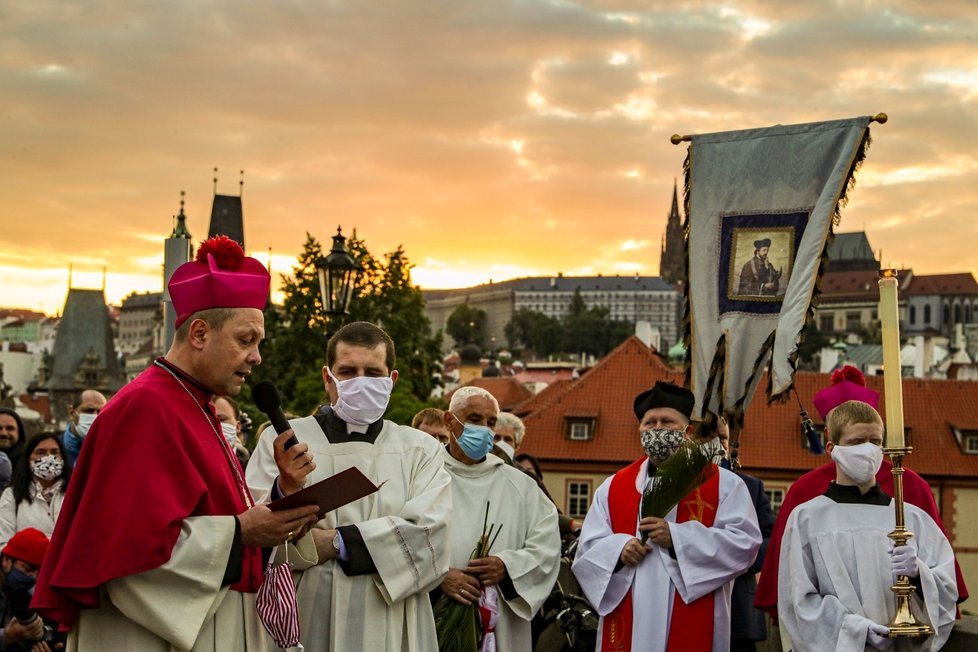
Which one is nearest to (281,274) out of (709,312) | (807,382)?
(807,382)

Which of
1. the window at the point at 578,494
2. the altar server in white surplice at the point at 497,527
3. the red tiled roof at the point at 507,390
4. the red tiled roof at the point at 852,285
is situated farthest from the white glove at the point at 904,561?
the red tiled roof at the point at 852,285

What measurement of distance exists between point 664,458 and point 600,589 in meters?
0.76

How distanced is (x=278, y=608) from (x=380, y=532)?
86 centimetres

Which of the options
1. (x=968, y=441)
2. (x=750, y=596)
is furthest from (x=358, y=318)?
(x=750, y=596)

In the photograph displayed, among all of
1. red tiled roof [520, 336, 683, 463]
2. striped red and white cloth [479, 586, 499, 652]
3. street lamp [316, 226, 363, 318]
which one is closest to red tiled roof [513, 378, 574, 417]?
red tiled roof [520, 336, 683, 463]

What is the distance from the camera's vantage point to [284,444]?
169 inches

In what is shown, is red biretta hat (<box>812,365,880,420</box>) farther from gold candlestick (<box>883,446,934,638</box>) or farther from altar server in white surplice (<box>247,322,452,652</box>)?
altar server in white surplice (<box>247,322,452,652</box>)

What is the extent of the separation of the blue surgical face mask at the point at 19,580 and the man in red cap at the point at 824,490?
158 inches

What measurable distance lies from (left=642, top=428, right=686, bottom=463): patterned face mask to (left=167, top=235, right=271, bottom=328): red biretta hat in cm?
255

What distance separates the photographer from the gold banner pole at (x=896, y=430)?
4691mm

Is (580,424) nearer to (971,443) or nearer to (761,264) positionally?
(971,443)

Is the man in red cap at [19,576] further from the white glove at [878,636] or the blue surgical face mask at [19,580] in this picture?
the white glove at [878,636]

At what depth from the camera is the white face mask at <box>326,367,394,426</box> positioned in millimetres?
5344

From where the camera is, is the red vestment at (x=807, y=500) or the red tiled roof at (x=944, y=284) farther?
the red tiled roof at (x=944, y=284)
